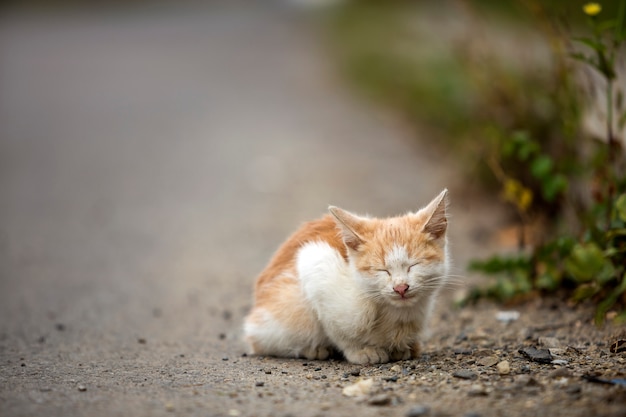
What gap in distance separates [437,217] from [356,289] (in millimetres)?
490

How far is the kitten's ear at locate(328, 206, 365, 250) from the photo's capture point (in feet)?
11.8

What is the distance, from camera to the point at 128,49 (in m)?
18.4

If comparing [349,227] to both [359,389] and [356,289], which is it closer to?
[356,289]

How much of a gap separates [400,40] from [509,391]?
467 inches

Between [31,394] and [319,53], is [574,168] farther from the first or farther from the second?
[319,53]

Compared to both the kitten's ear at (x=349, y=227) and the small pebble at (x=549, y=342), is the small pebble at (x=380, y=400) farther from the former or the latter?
the small pebble at (x=549, y=342)

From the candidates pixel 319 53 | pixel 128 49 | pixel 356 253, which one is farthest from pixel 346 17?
pixel 356 253

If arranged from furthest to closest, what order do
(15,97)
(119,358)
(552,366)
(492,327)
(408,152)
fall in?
(15,97) < (408,152) < (492,327) < (119,358) < (552,366)

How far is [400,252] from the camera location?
11.5 ft

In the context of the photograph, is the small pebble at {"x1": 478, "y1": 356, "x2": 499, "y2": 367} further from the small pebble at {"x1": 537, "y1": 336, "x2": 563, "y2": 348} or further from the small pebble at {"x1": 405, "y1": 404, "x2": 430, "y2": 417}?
the small pebble at {"x1": 405, "y1": 404, "x2": 430, "y2": 417}

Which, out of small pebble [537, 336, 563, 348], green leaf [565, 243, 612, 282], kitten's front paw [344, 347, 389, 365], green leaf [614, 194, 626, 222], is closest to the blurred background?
green leaf [565, 243, 612, 282]

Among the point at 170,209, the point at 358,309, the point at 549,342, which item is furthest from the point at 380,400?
the point at 170,209

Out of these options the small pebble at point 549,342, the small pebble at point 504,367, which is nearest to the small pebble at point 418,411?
the small pebble at point 504,367

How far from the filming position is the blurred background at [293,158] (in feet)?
15.7
